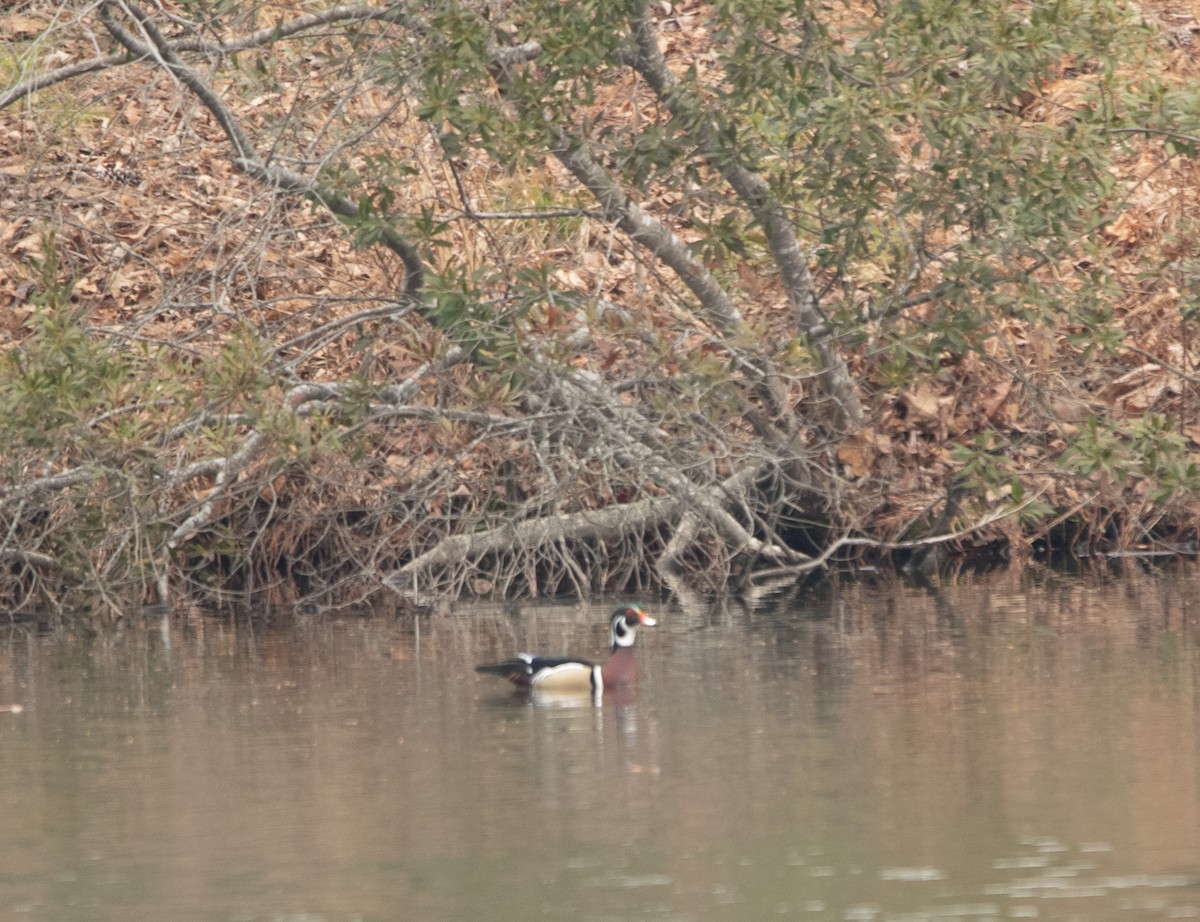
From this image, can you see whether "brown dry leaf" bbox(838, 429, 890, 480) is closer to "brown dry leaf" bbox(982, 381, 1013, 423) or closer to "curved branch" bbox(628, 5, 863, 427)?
"curved branch" bbox(628, 5, 863, 427)

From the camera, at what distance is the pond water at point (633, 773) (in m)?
7.51

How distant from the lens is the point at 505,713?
1138 cm

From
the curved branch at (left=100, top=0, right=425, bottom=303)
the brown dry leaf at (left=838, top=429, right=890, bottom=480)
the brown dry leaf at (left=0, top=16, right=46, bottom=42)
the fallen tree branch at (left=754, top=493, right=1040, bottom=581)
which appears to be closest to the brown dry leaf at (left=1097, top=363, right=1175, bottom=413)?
the fallen tree branch at (left=754, top=493, right=1040, bottom=581)

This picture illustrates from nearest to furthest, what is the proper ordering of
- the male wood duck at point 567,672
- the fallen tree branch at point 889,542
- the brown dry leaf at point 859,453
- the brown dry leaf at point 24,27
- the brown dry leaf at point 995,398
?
the male wood duck at point 567,672 → the fallen tree branch at point 889,542 → the brown dry leaf at point 859,453 → the brown dry leaf at point 995,398 → the brown dry leaf at point 24,27

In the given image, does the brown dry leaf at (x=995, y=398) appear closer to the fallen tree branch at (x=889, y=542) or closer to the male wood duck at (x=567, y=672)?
the fallen tree branch at (x=889, y=542)

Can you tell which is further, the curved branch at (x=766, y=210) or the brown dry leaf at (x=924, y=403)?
the brown dry leaf at (x=924, y=403)

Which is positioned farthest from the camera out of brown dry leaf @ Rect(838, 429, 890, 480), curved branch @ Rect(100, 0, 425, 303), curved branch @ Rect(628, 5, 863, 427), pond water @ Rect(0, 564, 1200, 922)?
brown dry leaf @ Rect(838, 429, 890, 480)

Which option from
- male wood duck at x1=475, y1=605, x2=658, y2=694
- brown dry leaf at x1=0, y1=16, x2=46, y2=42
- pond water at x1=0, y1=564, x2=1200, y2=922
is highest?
brown dry leaf at x1=0, y1=16, x2=46, y2=42

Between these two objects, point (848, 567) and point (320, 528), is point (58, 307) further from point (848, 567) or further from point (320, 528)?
point (848, 567)

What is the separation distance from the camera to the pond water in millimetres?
7508

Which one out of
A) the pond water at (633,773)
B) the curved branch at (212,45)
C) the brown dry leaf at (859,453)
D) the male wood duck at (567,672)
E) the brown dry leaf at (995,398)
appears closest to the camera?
the pond water at (633,773)

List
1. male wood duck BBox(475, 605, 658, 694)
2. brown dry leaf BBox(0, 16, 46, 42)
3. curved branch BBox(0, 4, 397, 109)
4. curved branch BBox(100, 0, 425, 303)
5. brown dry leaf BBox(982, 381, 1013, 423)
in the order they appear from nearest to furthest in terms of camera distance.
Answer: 1. male wood duck BBox(475, 605, 658, 694)
2. curved branch BBox(100, 0, 425, 303)
3. curved branch BBox(0, 4, 397, 109)
4. brown dry leaf BBox(982, 381, 1013, 423)
5. brown dry leaf BBox(0, 16, 46, 42)

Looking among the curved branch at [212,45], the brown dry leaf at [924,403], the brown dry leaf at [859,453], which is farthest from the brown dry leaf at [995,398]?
the curved branch at [212,45]

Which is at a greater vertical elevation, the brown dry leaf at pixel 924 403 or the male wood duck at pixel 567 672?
the brown dry leaf at pixel 924 403
